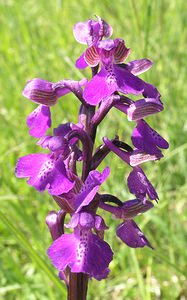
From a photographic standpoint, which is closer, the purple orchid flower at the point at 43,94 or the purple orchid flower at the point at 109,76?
the purple orchid flower at the point at 109,76

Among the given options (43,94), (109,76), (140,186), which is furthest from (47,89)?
(140,186)

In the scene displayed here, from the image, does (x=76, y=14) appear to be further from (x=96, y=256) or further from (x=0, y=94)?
(x=96, y=256)

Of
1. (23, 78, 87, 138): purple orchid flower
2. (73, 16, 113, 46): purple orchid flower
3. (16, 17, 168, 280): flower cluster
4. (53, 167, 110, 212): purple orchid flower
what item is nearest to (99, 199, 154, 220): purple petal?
(16, 17, 168, 280): flower cluster

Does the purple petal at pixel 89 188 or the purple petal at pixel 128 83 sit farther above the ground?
the purple petal at pixel 128 83

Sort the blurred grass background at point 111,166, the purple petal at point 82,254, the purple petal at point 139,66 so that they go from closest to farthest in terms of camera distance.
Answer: the purple petal at point 82,254 → the purple petal at point 139,66 → the blurred grass background at point 111,166

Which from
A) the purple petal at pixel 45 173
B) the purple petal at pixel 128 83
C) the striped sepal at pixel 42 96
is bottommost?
the purple petal at pixel 45 173

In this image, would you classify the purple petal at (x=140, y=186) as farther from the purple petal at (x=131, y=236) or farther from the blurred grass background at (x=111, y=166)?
the blurred grass background at (x=111, y=166)

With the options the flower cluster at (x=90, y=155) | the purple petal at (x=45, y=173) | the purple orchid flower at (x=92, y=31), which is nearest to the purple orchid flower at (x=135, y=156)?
the flower cluster at (x=90, y=155)

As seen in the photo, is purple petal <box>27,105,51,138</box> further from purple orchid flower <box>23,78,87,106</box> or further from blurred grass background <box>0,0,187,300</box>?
blurred grass background <box>0,0,187,300</box>
